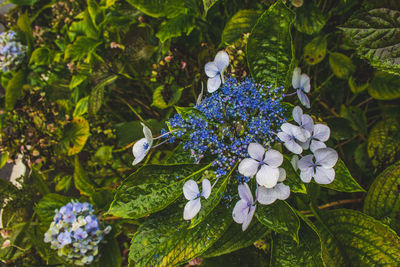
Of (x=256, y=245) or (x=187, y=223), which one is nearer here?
(x=187, y=223)

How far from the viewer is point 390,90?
2.97 ft

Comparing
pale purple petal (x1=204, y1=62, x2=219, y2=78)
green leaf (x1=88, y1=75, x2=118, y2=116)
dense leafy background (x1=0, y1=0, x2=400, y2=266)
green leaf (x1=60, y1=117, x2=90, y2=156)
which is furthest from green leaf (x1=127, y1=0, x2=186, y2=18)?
green leaf (x1=60, y1=117, x2=90, y2=156)

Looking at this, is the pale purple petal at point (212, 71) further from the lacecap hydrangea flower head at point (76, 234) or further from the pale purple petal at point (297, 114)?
the lacecap hydrangea flower head at point (76, 234)

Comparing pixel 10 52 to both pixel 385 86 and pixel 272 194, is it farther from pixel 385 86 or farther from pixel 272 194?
pixel 385 86

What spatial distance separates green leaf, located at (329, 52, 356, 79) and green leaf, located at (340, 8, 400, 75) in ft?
1.09

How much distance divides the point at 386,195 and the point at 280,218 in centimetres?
36

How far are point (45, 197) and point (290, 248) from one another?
2.72ft

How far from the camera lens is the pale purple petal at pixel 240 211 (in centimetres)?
52

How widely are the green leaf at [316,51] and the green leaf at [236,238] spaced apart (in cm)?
56

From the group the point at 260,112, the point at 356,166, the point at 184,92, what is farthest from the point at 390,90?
the point at 184,92

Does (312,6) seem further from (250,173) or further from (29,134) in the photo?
(29,134)

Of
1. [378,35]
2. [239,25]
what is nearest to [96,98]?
[239,25]

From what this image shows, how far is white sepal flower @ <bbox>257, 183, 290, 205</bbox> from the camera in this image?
515 millimetres

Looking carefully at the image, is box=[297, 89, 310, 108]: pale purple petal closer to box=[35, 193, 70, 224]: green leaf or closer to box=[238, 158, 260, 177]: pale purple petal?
box=[238, 158, 260, 177]: pale purple petal
